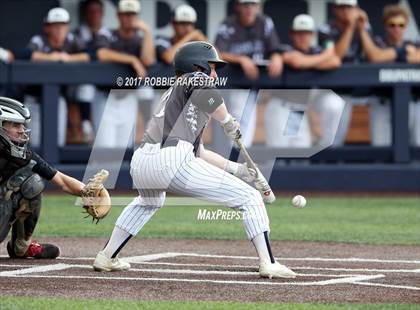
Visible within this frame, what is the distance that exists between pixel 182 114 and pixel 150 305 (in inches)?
63.9

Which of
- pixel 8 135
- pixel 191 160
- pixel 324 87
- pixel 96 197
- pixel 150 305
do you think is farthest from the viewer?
pixel 324 87

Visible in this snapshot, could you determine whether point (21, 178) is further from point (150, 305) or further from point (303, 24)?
point (303, 24)

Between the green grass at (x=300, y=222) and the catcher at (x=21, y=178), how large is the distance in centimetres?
212

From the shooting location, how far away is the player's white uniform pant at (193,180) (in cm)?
704

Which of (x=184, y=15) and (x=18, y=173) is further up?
(x=18, y=173)

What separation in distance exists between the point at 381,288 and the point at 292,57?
710cm

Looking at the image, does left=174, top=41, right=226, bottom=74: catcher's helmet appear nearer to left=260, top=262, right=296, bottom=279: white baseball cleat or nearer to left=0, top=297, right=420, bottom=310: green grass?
left=260, top=262, right=296, bottom=279: white baseball cleat

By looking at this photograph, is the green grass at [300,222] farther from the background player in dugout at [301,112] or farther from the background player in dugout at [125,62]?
the background player in dugout at [125,62]

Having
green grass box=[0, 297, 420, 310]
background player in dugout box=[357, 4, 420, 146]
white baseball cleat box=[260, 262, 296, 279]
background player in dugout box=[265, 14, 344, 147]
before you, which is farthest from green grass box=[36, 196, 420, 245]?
green grass box=[0, 297, 420, 310]

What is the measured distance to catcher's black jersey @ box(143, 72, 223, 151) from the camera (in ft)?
23.1

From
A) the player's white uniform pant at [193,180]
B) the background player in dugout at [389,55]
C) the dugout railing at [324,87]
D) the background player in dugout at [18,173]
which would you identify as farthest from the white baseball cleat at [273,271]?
the background player in dugout at [389,55]

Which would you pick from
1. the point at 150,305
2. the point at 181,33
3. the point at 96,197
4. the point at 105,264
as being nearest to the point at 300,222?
the point at 181,33

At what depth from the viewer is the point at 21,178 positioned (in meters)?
7.55

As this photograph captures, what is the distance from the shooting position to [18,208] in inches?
300
